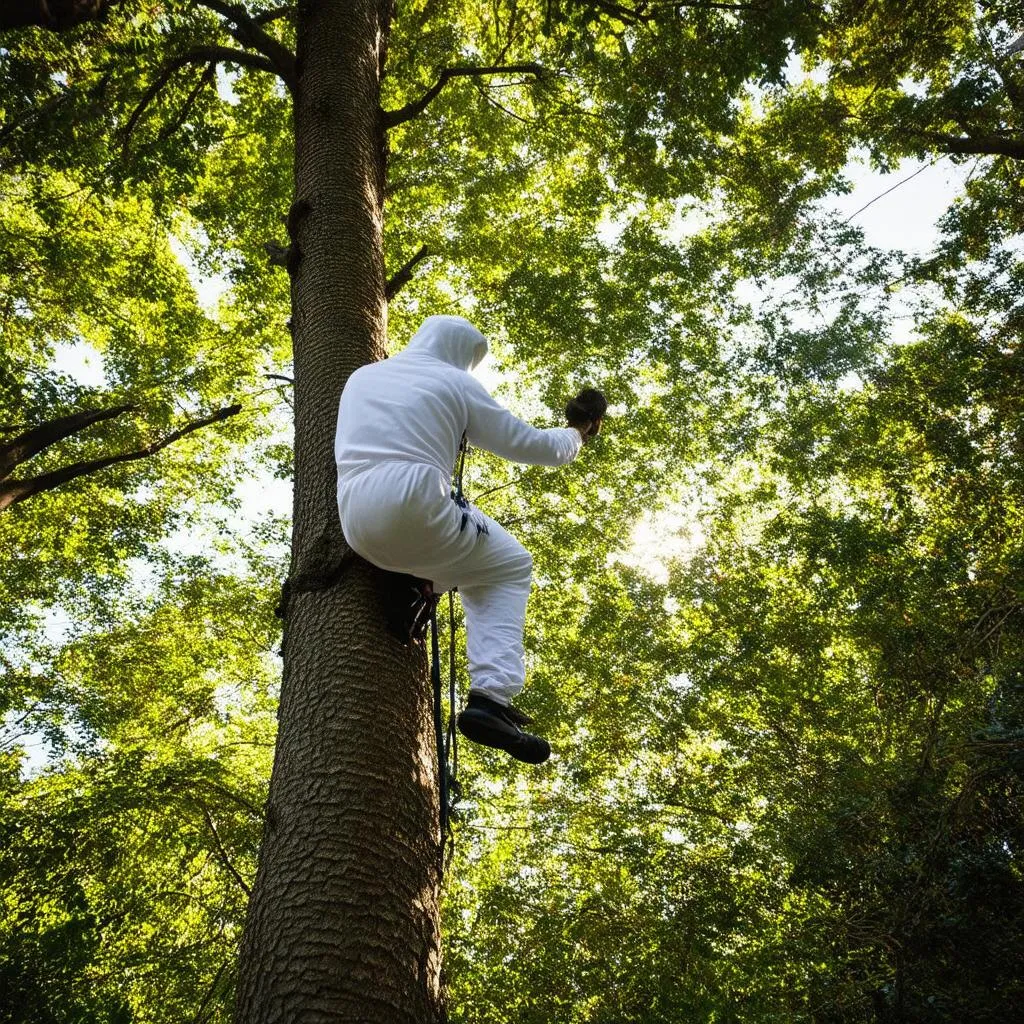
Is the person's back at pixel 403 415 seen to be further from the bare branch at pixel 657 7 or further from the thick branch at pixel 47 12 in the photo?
the bare branch at pixel 657 7

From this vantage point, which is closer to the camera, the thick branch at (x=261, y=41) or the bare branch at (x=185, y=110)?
the thick branch at (x=261, y=41)

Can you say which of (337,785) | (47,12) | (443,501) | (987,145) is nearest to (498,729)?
(337,785)

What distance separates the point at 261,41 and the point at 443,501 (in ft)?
13.5

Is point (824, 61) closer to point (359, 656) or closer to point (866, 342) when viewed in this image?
point (866, 342)

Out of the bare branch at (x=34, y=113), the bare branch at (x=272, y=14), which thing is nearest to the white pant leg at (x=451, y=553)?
the bare branch at (x=34, y=113)

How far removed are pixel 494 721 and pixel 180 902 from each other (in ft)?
17.3

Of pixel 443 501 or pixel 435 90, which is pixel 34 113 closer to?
pixel 435 90

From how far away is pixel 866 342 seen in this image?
995 cm

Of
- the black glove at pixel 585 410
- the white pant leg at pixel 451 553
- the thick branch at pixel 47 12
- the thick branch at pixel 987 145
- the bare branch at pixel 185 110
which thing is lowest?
the white pant leg at pixel 451 553

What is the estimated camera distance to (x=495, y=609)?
101 inches

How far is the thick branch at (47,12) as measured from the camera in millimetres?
2594

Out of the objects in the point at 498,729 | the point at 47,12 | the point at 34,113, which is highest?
the point at 34,113

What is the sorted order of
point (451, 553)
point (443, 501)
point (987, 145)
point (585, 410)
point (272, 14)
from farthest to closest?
point (987, 145), point (272, 14), point (585, 410), point (451, 553), point (443, 501)

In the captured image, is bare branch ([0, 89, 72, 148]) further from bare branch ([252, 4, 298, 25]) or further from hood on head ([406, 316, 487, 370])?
hood on head ([406, 316, 487, 370])
